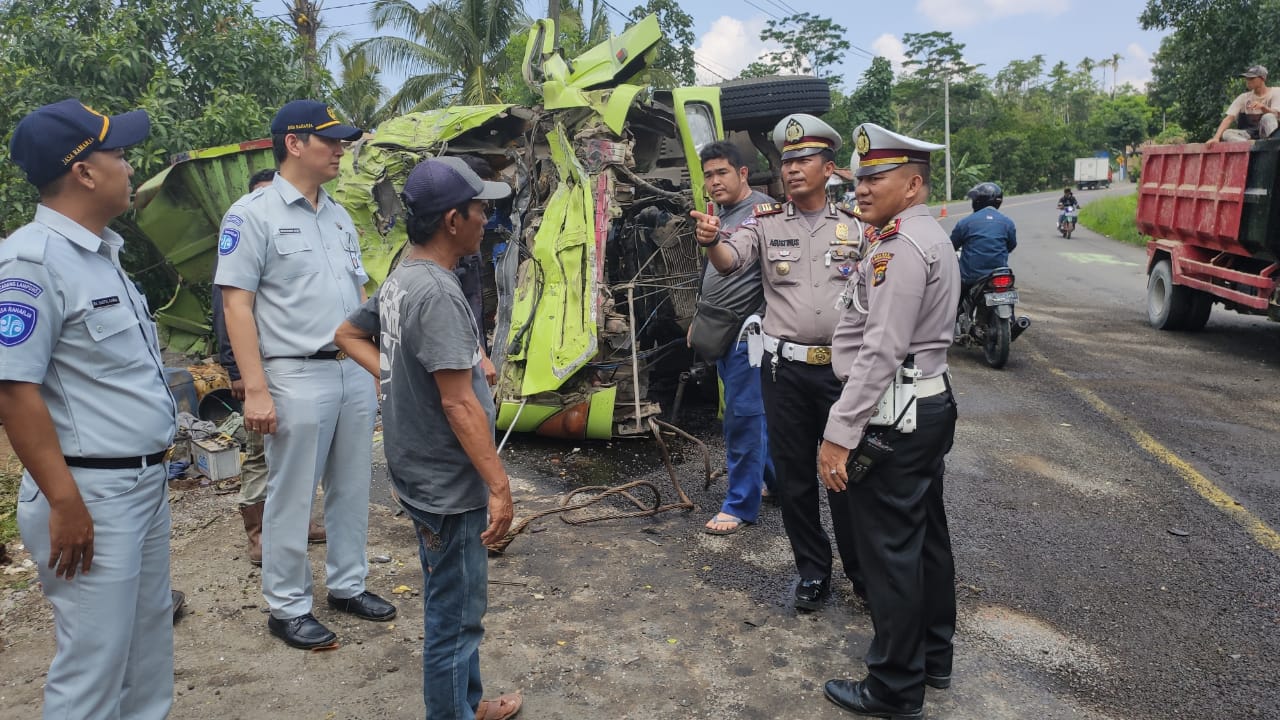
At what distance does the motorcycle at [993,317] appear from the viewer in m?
7.66

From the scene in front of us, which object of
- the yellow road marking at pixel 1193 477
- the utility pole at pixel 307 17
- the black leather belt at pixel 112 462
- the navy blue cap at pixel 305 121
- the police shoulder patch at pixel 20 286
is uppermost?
the utility pole at pixel 307 17

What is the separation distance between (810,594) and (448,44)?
1988 centimetres

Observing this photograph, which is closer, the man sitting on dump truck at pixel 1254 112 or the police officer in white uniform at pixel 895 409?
the police officer in white uniform at pixel 895 409

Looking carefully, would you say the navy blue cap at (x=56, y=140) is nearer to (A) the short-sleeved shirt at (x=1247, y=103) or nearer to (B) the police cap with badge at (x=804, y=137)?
(B) the police cap with badge at (x=804, y=137)

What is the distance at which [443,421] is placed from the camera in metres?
2.30

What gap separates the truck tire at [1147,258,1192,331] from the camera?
352 inches

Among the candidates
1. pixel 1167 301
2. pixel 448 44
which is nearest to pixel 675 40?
pixel 448 44

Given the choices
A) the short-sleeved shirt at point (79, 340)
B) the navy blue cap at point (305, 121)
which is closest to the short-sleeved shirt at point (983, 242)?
the navy blue cap at point (305, 121)

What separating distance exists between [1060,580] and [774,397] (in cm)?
148

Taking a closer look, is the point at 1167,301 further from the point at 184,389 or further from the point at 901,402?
the point at 184,389

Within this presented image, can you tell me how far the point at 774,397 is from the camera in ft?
11.8

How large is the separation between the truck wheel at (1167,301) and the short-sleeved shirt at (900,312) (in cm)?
774

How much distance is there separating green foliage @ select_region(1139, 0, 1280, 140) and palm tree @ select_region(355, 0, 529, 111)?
13.5 m

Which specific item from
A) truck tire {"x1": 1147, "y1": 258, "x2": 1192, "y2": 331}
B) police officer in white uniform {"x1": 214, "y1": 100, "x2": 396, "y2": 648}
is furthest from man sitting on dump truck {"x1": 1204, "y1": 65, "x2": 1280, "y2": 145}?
police officer in white uniform {"x1": 214, "y1": 100, "x2": 396, "y2": 648}
